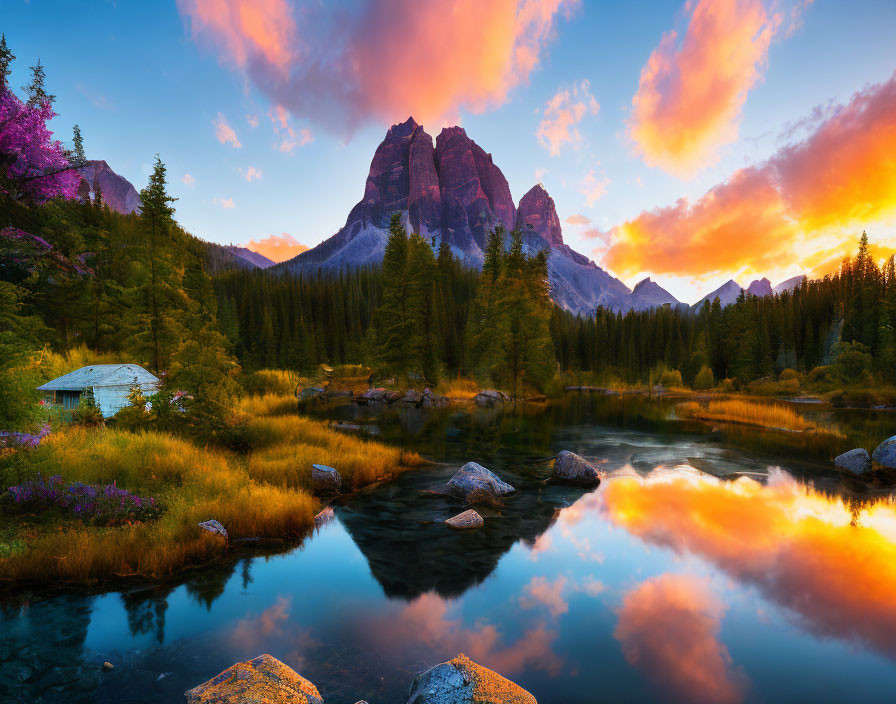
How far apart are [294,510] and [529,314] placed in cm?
3903

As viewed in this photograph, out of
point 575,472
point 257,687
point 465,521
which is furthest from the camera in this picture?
point 575,472

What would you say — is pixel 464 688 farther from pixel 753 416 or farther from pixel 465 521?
pixel 753 416

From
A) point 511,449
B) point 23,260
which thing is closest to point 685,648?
point 511,449

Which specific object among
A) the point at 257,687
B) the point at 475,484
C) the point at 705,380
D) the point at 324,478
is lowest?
the point at 475,484

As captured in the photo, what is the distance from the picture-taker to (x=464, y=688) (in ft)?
14.0

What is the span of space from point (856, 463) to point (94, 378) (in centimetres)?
3406

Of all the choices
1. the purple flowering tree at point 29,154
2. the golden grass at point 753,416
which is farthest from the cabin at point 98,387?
the golden grass at point 753,416

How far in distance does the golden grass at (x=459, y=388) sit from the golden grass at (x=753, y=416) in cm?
2192

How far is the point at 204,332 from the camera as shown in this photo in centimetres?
1738

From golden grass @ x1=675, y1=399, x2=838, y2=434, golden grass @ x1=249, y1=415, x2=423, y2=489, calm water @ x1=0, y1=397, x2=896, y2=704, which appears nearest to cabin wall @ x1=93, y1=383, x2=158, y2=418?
golden grass @ x1=249, y1=415, x2=423, y2=489

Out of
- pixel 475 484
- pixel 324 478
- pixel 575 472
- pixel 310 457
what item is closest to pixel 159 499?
pixel 324 478

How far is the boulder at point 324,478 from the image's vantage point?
45.5ft

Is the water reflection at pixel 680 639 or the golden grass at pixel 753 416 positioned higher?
the golden grass at pixel 753 416

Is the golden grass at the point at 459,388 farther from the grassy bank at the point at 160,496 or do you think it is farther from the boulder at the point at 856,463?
the boulder at the point at 856,463
